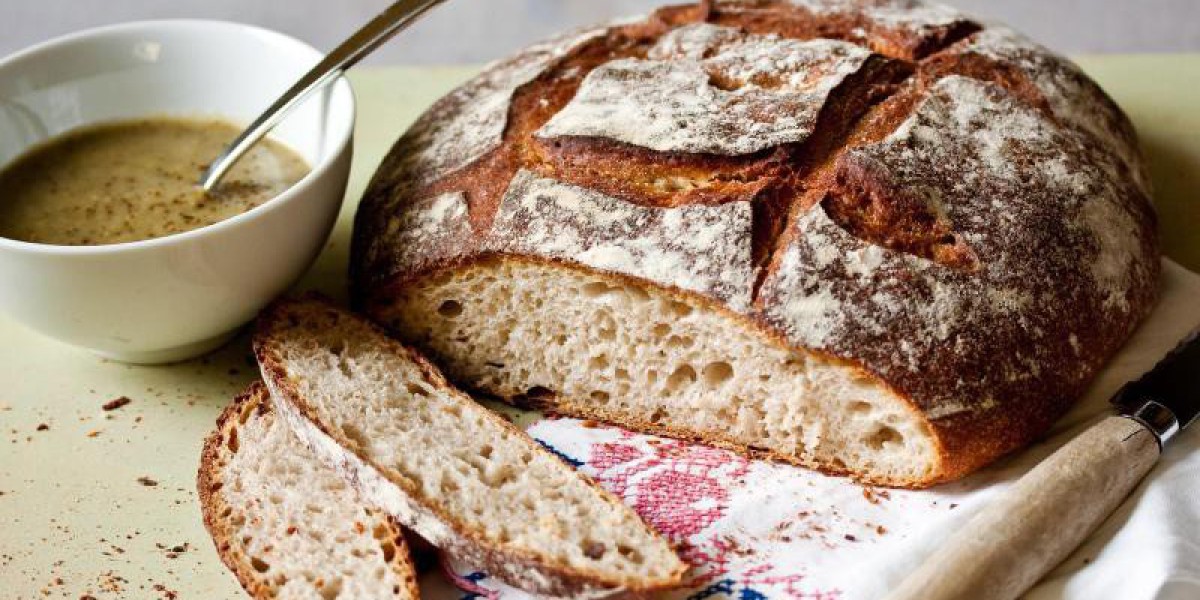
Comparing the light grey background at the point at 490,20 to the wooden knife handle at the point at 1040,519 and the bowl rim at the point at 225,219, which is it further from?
the wooden knife handle at the point at 1040,519

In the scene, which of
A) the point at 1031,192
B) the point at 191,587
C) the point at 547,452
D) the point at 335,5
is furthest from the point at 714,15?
the point at 335,5

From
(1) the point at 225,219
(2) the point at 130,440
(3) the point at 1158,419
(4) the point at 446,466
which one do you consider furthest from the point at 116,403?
(3) the point at 1158,419

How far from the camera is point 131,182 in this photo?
2.91 meters

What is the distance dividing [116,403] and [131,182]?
1.66 ft

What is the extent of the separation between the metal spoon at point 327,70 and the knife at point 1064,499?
1697mm

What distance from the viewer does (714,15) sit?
3.21 meters

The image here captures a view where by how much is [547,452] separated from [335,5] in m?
3.67

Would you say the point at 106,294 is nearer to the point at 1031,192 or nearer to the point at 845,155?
the point at 845,155

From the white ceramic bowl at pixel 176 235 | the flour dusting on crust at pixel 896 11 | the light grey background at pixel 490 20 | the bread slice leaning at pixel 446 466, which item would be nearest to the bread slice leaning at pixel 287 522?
the bread slice leaning at pixel 446 466

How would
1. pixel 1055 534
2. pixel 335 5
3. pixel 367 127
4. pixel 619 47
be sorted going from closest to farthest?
pixel 1055 534 → pixel 619 47 → pixel 367 127 → pixel 335 5

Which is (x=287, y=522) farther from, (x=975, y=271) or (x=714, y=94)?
(x=975, y=271)

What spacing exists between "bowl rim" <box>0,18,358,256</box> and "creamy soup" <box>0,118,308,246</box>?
53mm

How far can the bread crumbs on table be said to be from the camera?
9.37 ft

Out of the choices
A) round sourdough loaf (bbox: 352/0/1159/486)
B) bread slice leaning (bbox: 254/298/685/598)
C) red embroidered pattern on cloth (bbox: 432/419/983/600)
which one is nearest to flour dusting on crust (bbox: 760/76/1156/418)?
round sourdough loaf (bbox: 352/0/1159/486)
